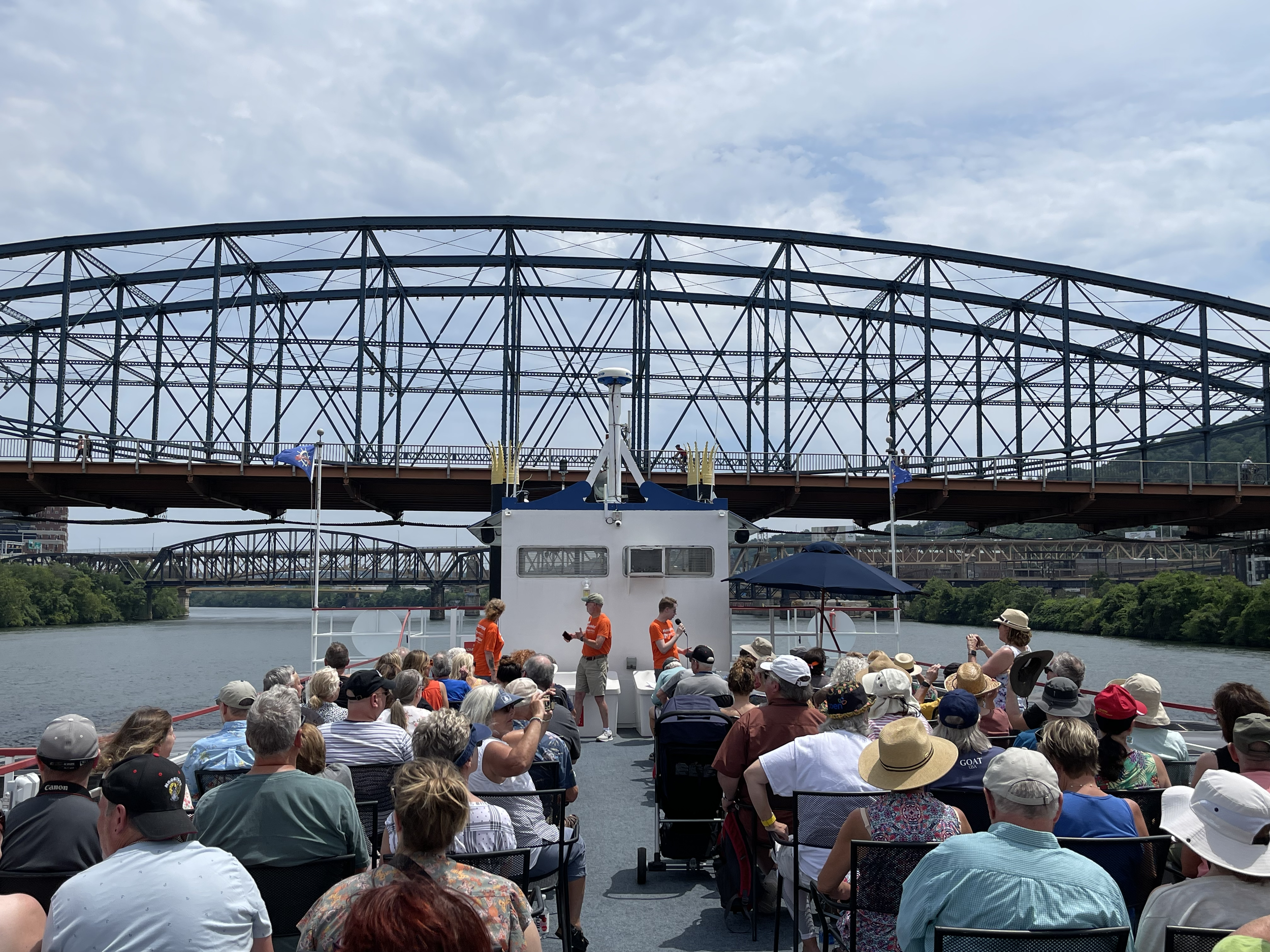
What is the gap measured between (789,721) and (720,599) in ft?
27.9

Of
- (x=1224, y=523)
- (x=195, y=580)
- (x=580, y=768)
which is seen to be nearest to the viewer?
(x=580, y=768)

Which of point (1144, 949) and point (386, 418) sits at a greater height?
point (386, 418)

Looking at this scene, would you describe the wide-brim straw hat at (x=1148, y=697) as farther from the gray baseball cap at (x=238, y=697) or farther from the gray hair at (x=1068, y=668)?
the gray baseball cap at (x=238, y=697)

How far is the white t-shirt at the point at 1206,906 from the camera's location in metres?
2.76

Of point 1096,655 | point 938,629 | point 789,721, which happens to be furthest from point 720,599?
point 938,629

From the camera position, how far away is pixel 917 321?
51.1 meters

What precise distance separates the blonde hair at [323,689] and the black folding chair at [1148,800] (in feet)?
16.1

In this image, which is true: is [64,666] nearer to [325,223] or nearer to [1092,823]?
[325,223]

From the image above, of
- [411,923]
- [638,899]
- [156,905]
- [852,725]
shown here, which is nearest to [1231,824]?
[852,725]

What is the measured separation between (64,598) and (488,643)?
69958 mm

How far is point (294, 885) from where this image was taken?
3523mm

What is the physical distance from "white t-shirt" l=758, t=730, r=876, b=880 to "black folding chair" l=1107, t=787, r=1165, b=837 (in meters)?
1.07

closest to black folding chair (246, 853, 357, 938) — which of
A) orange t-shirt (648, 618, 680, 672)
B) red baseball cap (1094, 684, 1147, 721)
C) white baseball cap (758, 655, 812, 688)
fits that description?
white baseball cap (758, 655, 812, 688)

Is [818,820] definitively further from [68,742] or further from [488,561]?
[488,561]
